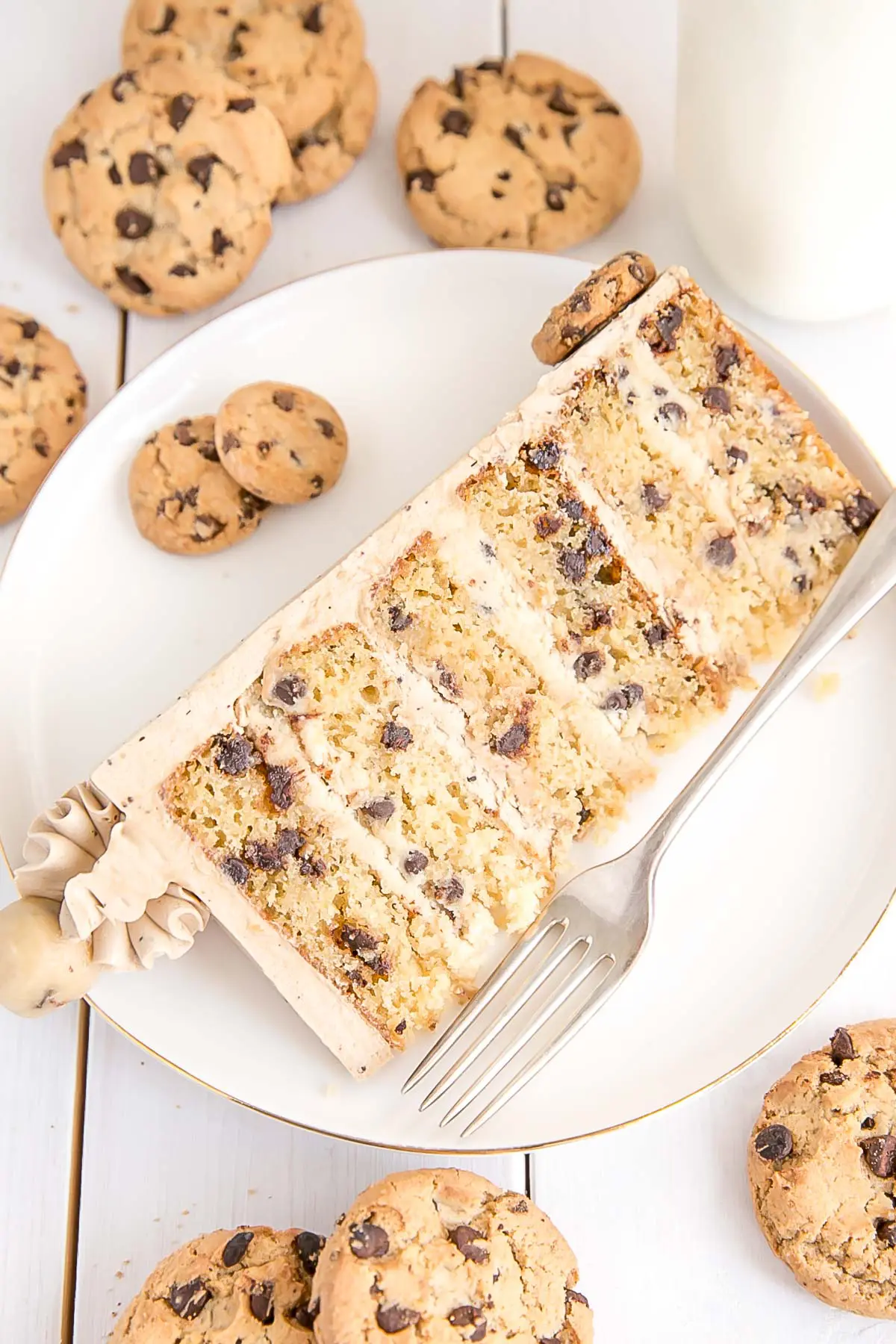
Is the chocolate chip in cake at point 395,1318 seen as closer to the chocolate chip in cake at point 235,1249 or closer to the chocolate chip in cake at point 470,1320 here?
the chocolate chip in cake at point 470,1320

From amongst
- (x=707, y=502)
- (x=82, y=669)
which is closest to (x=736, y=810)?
(x=707, y=502)

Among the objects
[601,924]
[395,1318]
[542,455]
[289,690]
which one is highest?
[542,455]

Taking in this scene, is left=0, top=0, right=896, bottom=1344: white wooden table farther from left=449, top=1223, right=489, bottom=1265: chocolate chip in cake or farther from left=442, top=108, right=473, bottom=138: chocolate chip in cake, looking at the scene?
left=442, top=108, right=473, bottom=138: chocolate chip in cake

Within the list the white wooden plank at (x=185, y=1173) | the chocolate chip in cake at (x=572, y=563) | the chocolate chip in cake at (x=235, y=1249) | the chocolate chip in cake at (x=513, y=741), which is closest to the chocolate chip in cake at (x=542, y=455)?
the chocolate chip in cake at (x=572, y=563)

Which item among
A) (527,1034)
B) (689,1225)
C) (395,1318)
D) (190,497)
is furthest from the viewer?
(190,497)

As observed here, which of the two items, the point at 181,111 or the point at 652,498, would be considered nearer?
the point at 652,498

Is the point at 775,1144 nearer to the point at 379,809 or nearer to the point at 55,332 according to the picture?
the point at 379,809

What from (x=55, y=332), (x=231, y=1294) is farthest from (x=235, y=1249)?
(x=55, y=332)
